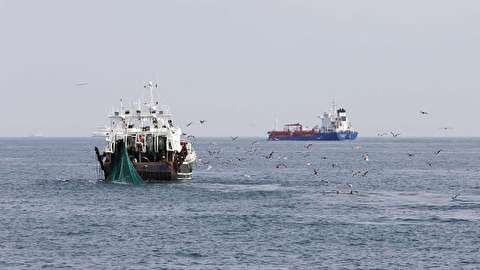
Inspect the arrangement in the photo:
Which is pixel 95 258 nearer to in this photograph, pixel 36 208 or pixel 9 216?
pixel 9 216

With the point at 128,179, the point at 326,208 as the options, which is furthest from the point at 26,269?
the point at 128,179

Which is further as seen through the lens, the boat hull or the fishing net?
the boat hull

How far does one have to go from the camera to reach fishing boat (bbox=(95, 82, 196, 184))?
9638cm

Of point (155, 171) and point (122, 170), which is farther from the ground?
point (122, 170)

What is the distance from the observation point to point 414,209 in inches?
2977

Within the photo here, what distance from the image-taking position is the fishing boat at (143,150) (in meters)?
96.4

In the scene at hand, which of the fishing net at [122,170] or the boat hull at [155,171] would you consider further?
the boat hull at [155,171]

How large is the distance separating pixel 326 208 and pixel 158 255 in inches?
1110

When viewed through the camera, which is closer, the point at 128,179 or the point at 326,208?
the point at 326,208

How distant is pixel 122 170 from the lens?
3794 inches

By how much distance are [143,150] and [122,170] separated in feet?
12.3

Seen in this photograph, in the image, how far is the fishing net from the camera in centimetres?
9400

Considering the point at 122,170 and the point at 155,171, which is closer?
the point at 122,170

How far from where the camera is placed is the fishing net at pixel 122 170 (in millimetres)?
→ 94000
